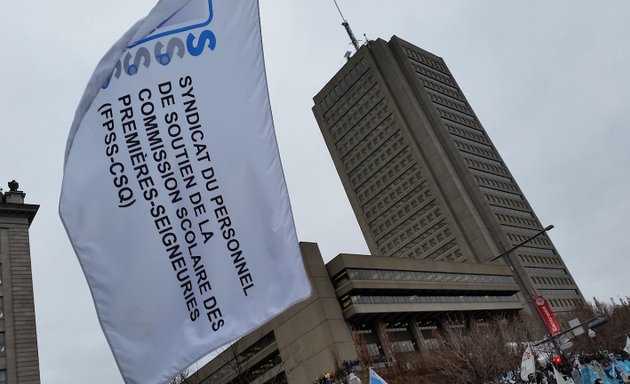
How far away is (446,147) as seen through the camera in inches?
5084

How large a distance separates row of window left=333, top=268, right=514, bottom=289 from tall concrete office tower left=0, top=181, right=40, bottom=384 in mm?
34511

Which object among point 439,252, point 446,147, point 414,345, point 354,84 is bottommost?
point 414,345

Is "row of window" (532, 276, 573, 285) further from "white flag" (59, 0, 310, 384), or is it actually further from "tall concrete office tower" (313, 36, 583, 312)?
"white flag" (59, 0, 310, 384)

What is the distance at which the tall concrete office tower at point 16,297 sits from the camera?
143 feet

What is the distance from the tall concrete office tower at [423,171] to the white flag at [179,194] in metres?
114

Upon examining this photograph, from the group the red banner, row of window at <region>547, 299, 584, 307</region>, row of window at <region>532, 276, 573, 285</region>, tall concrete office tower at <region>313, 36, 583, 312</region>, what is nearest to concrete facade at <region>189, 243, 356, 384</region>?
the red banner

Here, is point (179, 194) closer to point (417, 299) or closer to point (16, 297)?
point (16, 297)

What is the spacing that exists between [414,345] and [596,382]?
176 ft

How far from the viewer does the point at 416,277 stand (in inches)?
2992

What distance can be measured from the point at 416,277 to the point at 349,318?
628 inches

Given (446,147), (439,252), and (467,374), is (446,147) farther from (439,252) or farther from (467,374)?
(467,374)

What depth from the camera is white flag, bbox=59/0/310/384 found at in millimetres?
4910

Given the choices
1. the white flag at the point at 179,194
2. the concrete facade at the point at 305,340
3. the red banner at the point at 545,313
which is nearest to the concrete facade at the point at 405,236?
the concrete facade at the point at 305,340

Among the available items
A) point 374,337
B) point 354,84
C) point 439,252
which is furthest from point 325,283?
point 354,84
